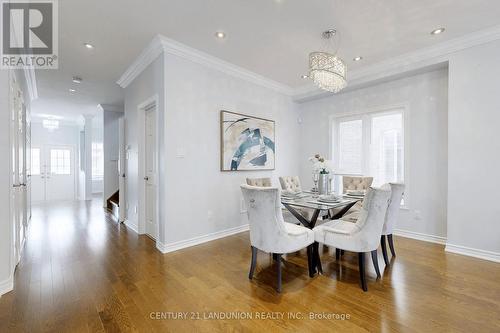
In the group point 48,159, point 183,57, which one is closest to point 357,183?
point 183,57

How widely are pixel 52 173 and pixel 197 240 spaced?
7.99 m

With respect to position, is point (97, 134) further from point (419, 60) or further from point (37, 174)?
point (419, 60)

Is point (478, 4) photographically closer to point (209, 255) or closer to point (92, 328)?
point (209, 255)

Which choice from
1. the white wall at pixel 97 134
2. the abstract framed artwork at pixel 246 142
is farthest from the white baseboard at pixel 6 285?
the white wall at pixel 97 134

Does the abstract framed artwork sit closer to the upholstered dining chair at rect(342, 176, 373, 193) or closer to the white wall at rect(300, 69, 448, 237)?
the upholstered dining chair at rect(342, 176, 373, 193)

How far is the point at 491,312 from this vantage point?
1840mm

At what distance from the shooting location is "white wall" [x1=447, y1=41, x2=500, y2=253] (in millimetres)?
2881

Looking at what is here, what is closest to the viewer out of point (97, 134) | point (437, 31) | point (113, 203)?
point (437, 31)

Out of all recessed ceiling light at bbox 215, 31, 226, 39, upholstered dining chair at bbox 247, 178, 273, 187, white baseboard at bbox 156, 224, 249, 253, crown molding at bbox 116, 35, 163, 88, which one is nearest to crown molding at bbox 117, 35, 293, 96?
crown molding at bbox 116, 35, 163, 88

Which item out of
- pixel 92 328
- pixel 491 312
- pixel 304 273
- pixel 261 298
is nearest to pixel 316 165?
pixel 304 273

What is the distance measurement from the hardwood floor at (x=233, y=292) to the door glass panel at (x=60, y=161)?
657cm

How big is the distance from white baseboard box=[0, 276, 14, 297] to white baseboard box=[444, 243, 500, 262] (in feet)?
16.9

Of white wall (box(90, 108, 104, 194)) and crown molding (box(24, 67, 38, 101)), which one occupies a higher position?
crown molding (box(24, 67, 38, 101))

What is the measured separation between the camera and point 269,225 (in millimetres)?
2168
